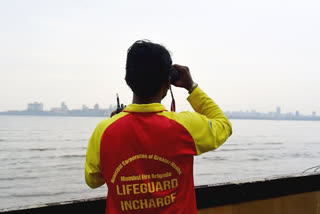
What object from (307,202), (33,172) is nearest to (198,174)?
(33,172)

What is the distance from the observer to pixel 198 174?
78.3 feet

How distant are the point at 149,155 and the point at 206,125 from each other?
22 centimetres

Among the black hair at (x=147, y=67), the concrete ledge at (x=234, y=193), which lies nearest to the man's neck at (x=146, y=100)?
the black hair at (x=147, y=67)

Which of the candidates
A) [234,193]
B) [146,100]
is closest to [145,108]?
[146,100]

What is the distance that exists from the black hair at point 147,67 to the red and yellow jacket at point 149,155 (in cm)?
7

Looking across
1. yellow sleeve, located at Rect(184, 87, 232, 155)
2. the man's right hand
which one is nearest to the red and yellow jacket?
yellow sleeve, located at Rect(184, 87, 232, 155)

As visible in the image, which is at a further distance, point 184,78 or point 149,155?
point 184,78

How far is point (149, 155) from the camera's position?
1018 millimetres

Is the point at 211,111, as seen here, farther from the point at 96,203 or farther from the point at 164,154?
the point at 96,203

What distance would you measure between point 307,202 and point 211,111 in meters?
1.79

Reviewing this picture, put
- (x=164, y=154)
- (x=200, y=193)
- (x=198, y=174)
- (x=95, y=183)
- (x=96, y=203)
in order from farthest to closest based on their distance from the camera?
1. (x=198, y=174)
2. (x=200, y=193)
3. (x=96, y=203)
4. (x=95, y=183)
5. (x=164, y=154)

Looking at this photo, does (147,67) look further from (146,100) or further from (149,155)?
(149,155)

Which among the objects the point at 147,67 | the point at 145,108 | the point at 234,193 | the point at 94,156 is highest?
the point at 147,67

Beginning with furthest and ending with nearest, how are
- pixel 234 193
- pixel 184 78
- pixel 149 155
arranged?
pixel 234 193 → pixel 184 78 → pixel 149 155
